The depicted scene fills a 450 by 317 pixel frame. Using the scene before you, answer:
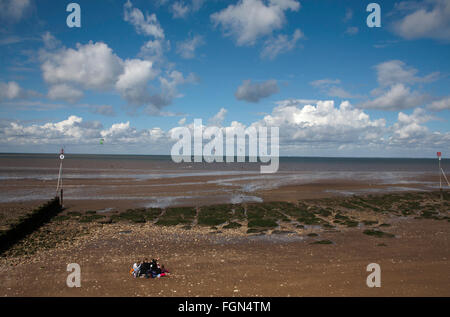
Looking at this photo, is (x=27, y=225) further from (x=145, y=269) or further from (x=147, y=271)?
(x=147, y=271)

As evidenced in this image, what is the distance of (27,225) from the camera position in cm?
2241

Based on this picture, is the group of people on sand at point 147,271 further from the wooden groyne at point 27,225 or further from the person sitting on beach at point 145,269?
the wooden groyne at point 27,225

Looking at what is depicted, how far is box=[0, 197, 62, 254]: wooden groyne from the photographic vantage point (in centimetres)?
1887

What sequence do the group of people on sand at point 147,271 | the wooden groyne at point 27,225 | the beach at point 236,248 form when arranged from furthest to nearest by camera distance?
the wooden groyne at point 27,225 → the group of people on sand at point 147,271 → the beach at point 236,248

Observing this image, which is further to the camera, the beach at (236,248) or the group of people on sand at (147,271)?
the group of people on sand at (147,271)

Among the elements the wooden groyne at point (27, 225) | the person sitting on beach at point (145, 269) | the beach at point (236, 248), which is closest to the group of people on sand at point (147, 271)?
the person sitting on beach at point (145, 269)

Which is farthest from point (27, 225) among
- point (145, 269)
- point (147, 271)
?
point (147, 271)

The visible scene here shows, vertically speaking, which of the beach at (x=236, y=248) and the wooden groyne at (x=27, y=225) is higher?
the wooden groyne at (x=27, y=225)

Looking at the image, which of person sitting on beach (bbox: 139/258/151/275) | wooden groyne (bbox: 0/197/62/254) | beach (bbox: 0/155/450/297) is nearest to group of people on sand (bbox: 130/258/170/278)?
person sitting on beach (bbox: 139/258/151/275)

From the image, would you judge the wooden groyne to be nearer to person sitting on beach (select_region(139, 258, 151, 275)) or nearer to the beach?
the beach

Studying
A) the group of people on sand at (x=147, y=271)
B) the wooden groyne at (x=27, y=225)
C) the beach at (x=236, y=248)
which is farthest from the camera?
the wooden groyne at (x=27, y=225)

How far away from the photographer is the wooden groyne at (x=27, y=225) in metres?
18.9
